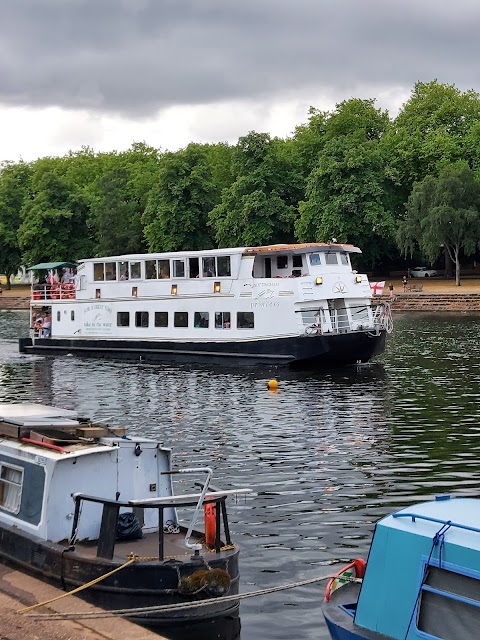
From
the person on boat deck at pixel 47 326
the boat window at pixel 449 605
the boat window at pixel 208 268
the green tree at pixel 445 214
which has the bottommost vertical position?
the boat window at pixel 449 605

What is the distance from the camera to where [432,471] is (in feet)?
79.7

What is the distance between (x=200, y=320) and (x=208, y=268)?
2.83 m

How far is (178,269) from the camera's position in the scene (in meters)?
52.3

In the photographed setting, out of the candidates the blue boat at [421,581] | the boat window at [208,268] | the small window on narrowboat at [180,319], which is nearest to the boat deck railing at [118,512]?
the blue boat at [421,581]

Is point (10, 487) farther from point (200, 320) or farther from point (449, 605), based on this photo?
point (200, 320)

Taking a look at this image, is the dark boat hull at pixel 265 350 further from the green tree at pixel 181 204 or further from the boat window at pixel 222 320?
the green tree at pixel 181 204

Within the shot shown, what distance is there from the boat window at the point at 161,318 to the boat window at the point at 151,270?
2078 mm

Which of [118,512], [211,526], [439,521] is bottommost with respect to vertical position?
[211,526]

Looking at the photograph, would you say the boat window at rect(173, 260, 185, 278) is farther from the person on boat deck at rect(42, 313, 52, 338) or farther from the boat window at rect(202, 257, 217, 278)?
the person on boat deck at rect(42, 313, 52, 338)

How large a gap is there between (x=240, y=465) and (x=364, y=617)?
1352cm

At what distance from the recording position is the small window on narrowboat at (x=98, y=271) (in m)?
56.4

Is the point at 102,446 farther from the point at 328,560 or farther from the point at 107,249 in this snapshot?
the point at 107,249

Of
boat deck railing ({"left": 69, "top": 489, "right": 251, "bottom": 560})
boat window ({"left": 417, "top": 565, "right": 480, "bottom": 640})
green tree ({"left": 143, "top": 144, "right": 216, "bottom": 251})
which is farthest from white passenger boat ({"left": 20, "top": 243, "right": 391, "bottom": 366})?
green tree ({"left": 143, "top": 144, "right": 216, "bottom": 251})

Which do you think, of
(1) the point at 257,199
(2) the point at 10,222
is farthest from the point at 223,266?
(2) the point at 10,222
